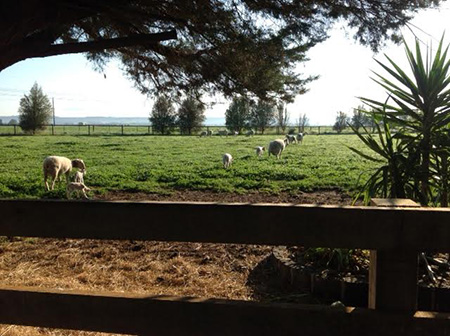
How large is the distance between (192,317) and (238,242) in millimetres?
390

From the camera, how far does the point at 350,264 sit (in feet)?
12.6

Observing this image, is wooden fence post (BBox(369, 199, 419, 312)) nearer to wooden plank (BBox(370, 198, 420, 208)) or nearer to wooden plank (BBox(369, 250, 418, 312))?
wooden plank (BBox(369, 250, 418, 312))

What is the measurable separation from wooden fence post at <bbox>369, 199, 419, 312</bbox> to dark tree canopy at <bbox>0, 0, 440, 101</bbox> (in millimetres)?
2904

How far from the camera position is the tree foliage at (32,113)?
48.9 meters

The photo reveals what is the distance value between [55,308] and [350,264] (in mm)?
2869

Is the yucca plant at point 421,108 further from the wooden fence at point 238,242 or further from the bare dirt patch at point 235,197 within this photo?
the bare dirt patch at point 235,197

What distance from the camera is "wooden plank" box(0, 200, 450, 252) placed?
1547 mm

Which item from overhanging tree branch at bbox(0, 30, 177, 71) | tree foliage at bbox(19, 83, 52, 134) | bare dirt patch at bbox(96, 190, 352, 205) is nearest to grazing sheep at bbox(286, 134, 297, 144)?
bare dirt patch at bbox(96, 190, 352, 205)

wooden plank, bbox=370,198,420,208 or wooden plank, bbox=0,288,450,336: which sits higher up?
wooden plank, bbox=370,198,420,208

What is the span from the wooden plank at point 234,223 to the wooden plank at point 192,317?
28cm

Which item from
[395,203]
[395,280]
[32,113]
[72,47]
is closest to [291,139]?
[72,47]

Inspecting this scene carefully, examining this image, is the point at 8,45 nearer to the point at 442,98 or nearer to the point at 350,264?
the point at 350,264

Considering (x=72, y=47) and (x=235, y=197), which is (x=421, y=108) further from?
(x=235, y=197)

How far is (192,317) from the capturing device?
170cm
